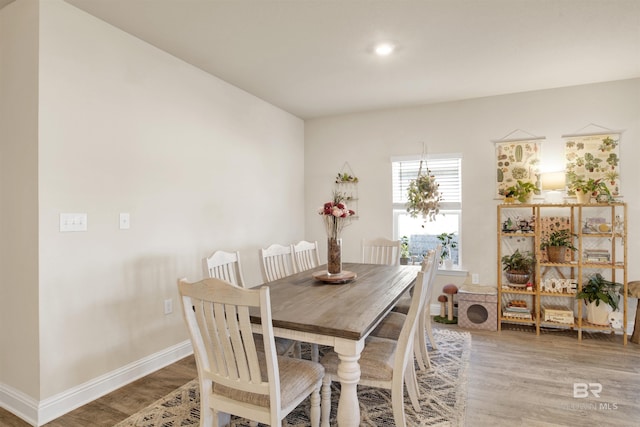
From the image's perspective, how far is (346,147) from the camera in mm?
4934

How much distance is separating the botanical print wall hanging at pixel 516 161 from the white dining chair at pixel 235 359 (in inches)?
134

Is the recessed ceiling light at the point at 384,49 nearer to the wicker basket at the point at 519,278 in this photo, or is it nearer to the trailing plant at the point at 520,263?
the trailing plant at the point at 520,263

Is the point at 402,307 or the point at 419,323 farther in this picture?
the point at 402,307

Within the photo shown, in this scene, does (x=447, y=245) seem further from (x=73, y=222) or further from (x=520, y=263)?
(x=73, y=222)

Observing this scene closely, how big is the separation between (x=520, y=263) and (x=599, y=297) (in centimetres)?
74

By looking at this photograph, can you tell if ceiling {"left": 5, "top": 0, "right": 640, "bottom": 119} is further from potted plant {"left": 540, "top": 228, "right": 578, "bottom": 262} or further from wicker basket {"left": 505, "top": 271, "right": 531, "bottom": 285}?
wicker basket {"left": 505, "top": 271, "right": 531, "bottom": 285}

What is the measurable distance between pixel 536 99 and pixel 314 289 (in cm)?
340

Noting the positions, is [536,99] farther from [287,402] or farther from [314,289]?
[287,402]

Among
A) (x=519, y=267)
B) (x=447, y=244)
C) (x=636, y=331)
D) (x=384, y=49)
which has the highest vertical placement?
(x=384, y=49)

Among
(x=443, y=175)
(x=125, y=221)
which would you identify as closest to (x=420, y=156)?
(x=443, y=175)

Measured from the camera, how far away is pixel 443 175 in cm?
444
